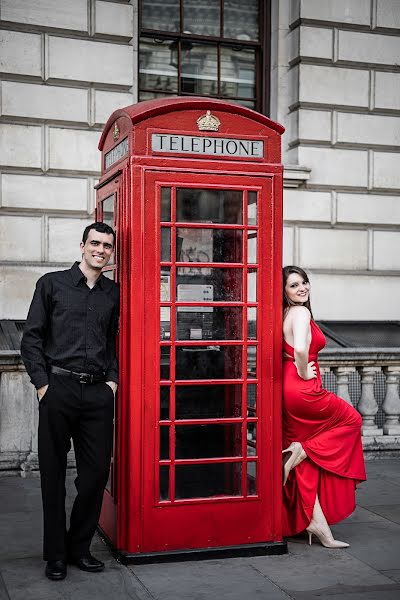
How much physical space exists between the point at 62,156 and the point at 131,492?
6227mm

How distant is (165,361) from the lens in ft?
16.7

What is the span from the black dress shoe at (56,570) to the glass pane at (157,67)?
7.70 metres

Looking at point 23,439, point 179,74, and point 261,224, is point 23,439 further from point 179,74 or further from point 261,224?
point 179,74

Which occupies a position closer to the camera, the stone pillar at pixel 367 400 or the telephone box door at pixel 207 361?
the telephone box door at pixel 207 361

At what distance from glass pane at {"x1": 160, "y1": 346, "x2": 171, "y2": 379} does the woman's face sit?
0.91 meters

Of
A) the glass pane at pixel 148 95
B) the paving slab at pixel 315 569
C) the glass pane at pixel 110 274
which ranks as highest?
the glass pane at pixel 148 95

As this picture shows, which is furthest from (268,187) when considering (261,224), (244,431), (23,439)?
(23,439)

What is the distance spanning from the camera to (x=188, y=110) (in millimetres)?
5141

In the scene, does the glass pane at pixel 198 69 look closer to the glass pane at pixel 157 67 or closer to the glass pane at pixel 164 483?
the glass pane at pixel 157 67

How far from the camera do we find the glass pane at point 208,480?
516 cm

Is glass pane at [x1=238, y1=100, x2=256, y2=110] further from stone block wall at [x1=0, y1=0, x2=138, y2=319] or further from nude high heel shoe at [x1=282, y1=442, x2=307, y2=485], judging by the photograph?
nude high heel shoe at [x1=282, y1=442, x2=307, y2=485]

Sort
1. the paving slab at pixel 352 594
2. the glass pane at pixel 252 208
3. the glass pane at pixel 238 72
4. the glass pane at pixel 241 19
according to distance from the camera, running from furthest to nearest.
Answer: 1. the glass pane at pixel 238 72
2. the glass pane at pixel 241 19
3. the glass pane at pixel 252 208
4. the paving slab at pixel 352 594

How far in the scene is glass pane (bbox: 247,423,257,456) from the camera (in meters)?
→ 5.33

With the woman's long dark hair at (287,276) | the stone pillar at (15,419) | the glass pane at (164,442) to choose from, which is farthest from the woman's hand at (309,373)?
the stone pillar at (15,419)
